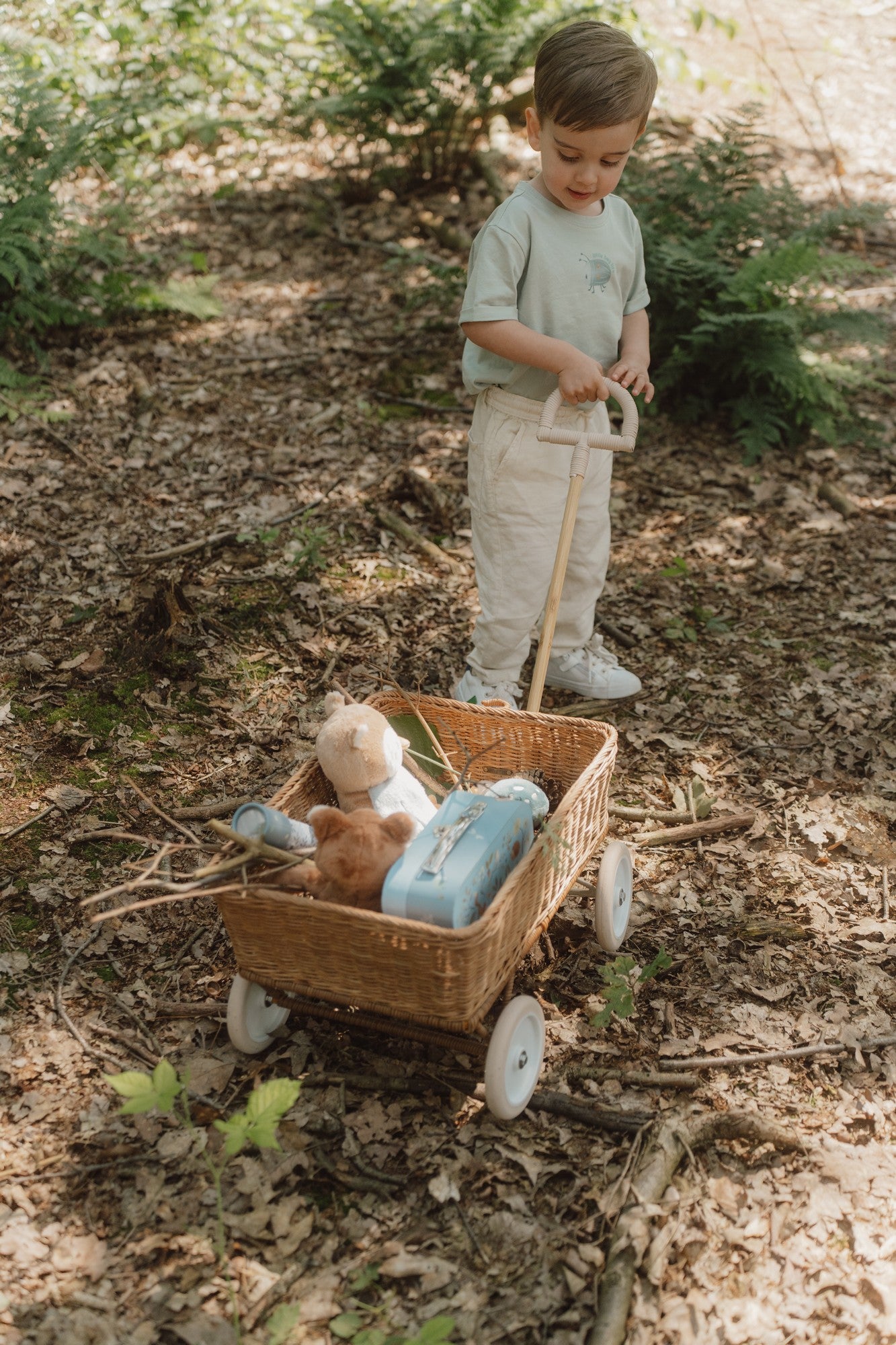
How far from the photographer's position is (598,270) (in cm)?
340

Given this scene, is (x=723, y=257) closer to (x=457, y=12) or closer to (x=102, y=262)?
(x=457, y=12)

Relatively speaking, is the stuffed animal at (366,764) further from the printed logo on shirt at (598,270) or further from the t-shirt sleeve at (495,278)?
the printed logo on shirt at (598,270)

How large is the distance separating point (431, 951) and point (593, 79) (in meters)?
2.40

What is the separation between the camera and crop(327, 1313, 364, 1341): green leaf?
226 centimetres

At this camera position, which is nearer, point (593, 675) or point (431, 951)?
point (431, 951)

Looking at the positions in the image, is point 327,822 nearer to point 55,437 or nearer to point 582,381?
point 582,381

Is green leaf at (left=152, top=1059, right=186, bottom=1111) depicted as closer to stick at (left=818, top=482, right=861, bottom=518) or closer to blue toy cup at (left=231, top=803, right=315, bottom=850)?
blue toy cup at (left=231, top=803, right=315, bottom=850)

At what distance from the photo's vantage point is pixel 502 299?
325cm

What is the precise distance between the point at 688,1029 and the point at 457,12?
7.18 meters

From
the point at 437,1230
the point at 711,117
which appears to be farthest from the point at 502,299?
the point at 711,117

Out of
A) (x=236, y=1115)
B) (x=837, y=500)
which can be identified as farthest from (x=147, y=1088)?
(x=837, y=500)

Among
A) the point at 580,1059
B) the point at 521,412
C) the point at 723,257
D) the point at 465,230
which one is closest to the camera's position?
the point at 580,1059

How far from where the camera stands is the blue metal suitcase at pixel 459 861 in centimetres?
244

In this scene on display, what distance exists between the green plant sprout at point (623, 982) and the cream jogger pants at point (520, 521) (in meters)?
1.32
